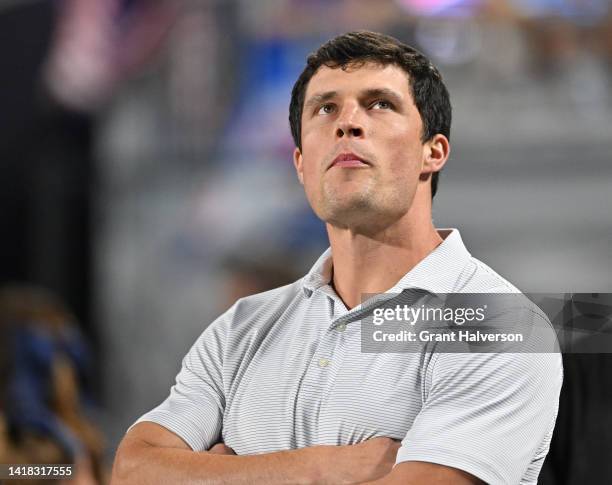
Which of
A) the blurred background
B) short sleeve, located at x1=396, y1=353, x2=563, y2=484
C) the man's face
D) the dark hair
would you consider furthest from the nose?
the blurred background

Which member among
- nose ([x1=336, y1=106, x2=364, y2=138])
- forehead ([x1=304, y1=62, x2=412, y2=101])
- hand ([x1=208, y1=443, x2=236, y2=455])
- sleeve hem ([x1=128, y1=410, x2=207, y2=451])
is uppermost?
forehead ([x1=304, y1=62, x2=412, y2=101])

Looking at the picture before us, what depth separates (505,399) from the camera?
158cm

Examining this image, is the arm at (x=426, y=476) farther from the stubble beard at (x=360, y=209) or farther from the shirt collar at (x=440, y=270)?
the stubble beard at (x=360, y=209)

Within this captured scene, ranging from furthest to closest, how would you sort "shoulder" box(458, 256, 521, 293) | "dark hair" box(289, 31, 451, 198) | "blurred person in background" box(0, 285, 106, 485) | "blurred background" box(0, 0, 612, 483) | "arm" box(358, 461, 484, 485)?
1. "blurred background" box(0, 0, 612, 483)
2. "blurred person in background" box(0, 285, 106, 485)
3. "dark hair" box(289, 31, 451, 198)
4. "shoulder" box(458, 256, 521, 293)
5. "arm" box(358, 461, 484, 485)

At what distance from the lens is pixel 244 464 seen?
1660 millimetres

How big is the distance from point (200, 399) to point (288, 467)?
29cm

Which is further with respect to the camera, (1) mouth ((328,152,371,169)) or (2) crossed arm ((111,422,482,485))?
(1) mouth ((328,152,371,169))

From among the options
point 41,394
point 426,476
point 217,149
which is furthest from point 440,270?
point 217,149

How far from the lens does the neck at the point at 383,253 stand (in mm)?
1847

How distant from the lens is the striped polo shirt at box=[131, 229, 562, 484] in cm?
157

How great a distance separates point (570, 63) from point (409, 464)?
7.44m

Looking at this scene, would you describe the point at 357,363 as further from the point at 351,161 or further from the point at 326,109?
the point at 326,109

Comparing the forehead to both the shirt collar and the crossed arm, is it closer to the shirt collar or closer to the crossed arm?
the shirt collar

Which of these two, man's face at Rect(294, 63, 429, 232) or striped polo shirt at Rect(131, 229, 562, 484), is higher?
man's face at Rect(294, 63, 429, 232)
